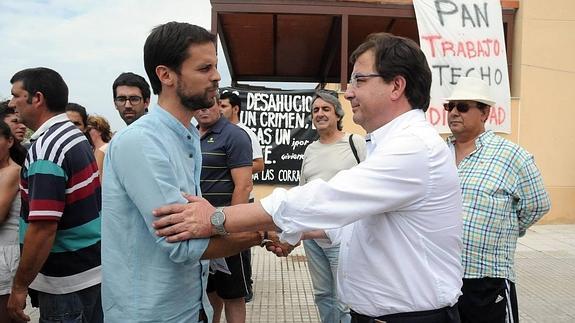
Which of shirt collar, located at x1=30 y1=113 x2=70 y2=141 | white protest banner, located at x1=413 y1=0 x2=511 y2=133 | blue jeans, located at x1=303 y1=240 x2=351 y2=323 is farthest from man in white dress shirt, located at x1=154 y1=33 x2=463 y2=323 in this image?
white protest banner, located at x1=413 y1=0 x2=511 y2=133

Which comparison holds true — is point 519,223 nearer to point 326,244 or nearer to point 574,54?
point 326,244

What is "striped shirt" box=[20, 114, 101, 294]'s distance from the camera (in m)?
2.57

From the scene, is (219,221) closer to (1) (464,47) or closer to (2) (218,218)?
(2) (218,218)

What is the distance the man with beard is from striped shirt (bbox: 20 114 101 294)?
89cm

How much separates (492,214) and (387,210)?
1.42 m

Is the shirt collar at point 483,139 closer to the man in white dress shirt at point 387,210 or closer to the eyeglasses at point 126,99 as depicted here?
the man in white dress shirt at point 387,210

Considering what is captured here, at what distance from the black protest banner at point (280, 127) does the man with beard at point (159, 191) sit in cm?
740

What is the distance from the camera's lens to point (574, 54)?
10.2m

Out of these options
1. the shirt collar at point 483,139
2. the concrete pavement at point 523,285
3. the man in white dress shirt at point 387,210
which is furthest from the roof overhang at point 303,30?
the man in white dress shirt at point 387,210

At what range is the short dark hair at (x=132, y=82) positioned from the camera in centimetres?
452

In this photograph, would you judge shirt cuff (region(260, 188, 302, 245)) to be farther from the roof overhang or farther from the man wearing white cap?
the roof overhang

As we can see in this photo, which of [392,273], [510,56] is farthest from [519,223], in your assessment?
[510,56]

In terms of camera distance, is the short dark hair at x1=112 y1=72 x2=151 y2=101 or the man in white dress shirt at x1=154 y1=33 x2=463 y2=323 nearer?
the man in white dress shirt at x1=154 y1=33 x2=463 y2=323

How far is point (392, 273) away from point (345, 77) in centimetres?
827
